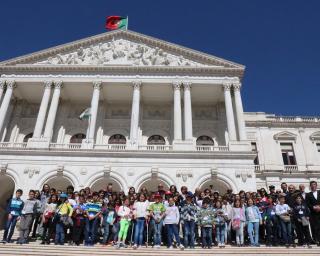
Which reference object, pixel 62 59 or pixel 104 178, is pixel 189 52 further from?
pixel 104 178

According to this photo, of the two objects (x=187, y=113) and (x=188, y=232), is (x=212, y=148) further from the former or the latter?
(x=188, y=232)

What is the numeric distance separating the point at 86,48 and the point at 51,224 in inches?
893

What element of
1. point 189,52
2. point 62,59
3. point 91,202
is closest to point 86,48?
point 62,59

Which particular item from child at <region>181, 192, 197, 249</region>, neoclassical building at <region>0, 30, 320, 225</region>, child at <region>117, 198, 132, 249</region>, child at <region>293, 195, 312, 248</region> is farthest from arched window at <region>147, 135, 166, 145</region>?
child at <region>293, 195, 312, 248</region>

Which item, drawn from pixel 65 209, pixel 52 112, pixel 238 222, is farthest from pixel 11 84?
pixel 238 222

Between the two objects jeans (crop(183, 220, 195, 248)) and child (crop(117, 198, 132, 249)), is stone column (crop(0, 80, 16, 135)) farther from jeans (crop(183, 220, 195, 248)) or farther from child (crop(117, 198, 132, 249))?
jeans (crop(183, 220, 195, 248))

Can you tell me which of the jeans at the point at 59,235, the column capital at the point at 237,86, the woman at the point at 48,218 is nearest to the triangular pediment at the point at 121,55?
the column capital at the point at 237,86

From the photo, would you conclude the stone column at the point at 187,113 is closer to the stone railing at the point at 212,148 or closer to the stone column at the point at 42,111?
the stone railing at the point at 212,148

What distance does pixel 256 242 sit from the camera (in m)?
11.6

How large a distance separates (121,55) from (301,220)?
2343 cm

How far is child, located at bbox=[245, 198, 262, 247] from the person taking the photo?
38.2 ft

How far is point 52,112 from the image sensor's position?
27484 mm

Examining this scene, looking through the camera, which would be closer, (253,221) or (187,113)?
(253,221)

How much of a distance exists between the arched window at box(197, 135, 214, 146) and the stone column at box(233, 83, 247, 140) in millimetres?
4740
